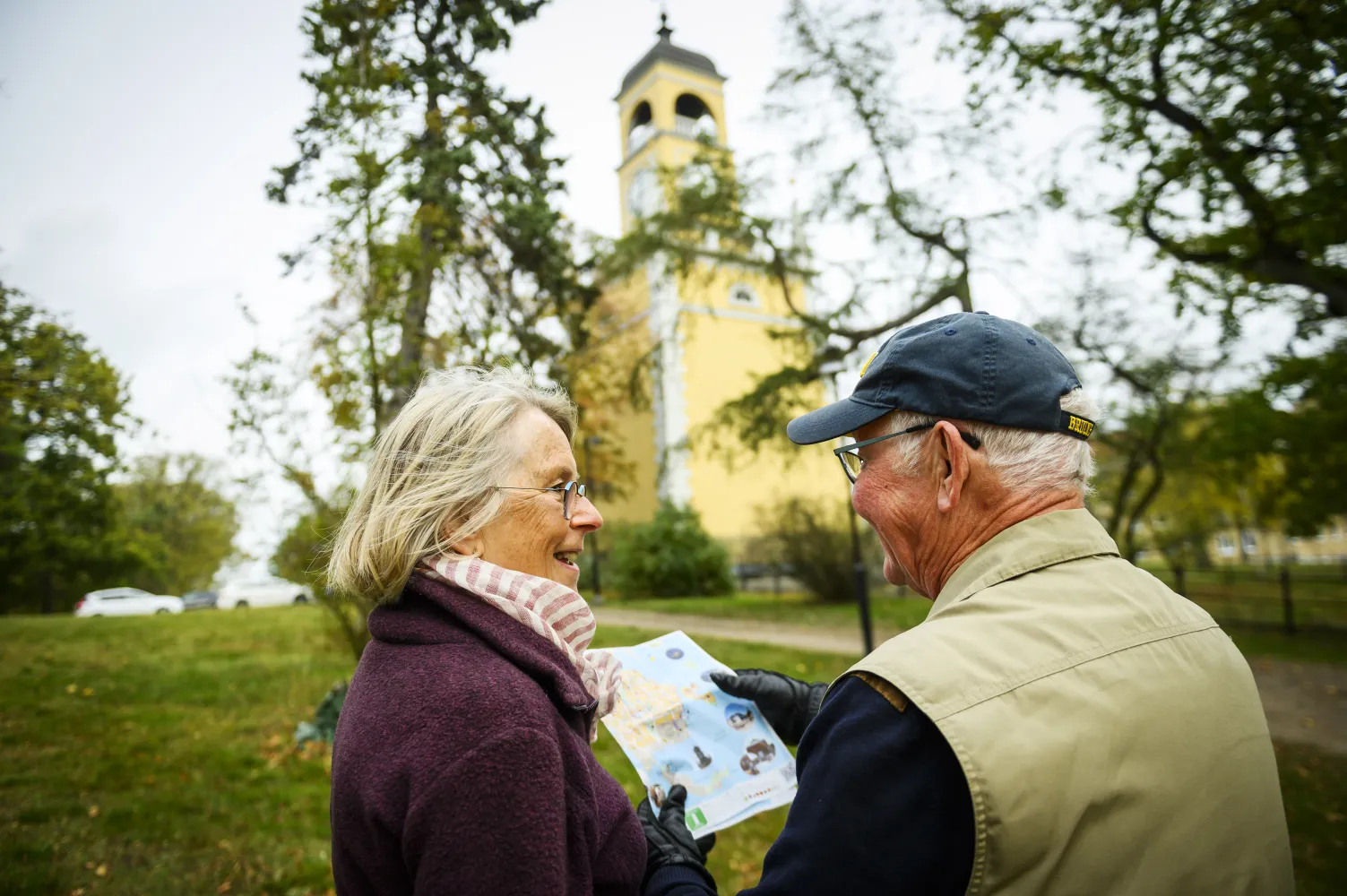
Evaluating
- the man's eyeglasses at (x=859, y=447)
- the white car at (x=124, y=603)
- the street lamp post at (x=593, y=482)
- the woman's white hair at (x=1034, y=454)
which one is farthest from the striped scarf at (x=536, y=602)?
the white car at (x=124, y=603)

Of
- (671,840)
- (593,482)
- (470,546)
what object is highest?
(593,482)

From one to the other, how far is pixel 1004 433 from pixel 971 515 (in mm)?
177

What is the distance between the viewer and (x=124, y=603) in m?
26.1

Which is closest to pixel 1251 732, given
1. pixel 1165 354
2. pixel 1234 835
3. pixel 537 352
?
pixel 1234 835

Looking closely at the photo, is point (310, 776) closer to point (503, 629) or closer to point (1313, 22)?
point (503, 629)

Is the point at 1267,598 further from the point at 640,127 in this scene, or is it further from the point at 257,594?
the point at 257,594

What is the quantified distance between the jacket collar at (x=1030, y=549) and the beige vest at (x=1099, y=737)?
0.04m

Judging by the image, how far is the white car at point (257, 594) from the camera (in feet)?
100

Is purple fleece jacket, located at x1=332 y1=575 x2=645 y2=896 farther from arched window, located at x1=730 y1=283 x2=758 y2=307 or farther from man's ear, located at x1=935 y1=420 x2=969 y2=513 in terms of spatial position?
arched window, located at x1=730 y1=283 x2=758 y2=307

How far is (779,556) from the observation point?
1972 cm

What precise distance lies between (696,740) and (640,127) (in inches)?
1319

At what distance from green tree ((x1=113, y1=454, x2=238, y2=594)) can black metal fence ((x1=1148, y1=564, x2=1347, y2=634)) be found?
34902mm

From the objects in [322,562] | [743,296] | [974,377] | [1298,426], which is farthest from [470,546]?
[743,296]

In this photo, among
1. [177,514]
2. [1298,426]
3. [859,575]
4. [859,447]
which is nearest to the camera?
[859,447]
